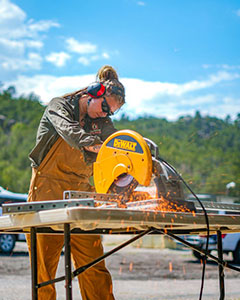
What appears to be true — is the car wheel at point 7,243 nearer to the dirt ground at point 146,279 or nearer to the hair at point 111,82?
the dirt ground at point 146,279

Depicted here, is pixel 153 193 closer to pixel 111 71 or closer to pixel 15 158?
pixel 111 71

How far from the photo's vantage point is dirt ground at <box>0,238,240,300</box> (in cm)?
632

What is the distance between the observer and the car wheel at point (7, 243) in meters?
12.6

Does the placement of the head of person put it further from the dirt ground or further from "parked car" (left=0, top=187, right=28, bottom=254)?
"parked car" (left=0, top=187, right=28, bottom=254)

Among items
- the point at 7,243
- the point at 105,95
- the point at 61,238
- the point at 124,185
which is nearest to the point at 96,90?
the point at 105,95

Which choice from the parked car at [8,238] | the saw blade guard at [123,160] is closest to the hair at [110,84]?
the saw blade guard at [123,160]

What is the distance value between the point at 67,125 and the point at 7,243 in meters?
10.4

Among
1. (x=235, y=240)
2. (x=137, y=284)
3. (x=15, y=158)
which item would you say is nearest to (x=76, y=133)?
(x=137, y=284)

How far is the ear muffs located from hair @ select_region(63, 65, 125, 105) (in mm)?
47

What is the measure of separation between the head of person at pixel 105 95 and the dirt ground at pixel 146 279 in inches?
126

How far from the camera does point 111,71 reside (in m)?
3.39

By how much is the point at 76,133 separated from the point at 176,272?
24.6 feet

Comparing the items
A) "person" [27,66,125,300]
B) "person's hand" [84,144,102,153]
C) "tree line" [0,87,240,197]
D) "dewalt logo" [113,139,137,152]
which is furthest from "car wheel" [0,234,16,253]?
"tree line" [0,87,240,197]

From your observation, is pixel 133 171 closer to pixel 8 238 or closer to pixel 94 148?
pixel 94 148
